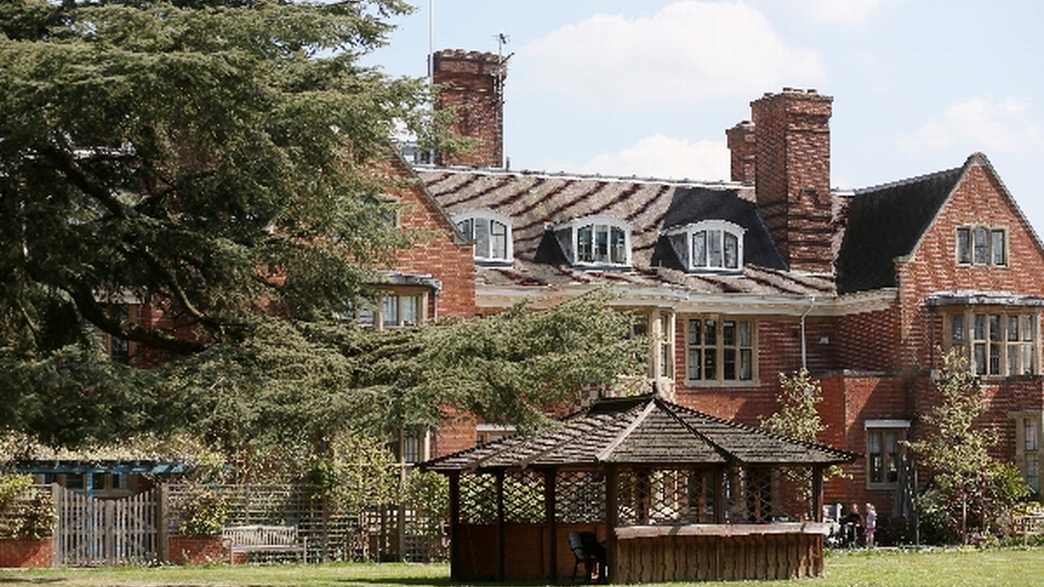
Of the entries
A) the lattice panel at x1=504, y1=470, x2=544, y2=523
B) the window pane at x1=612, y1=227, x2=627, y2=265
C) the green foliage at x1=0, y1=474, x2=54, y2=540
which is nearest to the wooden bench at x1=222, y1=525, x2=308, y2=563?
the green foliage at x1=0, y1=474, x2=54, y2=540

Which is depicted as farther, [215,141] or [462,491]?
[462,491]

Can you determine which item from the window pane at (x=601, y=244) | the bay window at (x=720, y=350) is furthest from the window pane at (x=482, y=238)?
the bay window at (x=720, y=350)

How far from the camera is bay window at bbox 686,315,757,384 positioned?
51469mm

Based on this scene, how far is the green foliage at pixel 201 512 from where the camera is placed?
125 ft

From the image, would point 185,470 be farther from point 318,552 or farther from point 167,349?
point 167,349

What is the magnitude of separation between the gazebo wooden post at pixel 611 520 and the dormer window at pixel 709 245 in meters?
23.3

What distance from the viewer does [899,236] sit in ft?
172

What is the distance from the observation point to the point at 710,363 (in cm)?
5184

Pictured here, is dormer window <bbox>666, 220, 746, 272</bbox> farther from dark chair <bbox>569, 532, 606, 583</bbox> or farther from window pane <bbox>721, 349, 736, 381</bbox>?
dark chair <bbox>569, 532, 606, 583</bbox>

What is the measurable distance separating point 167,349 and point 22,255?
11.7 ft

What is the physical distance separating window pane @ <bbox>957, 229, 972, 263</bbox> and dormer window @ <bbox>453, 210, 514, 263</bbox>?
11905 mm

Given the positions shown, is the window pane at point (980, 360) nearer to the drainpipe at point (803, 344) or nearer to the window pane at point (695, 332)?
the drainpipe at point (803, 344)

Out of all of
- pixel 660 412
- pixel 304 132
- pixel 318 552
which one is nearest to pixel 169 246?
pixel 304 132

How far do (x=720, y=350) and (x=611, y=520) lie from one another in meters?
23.3
